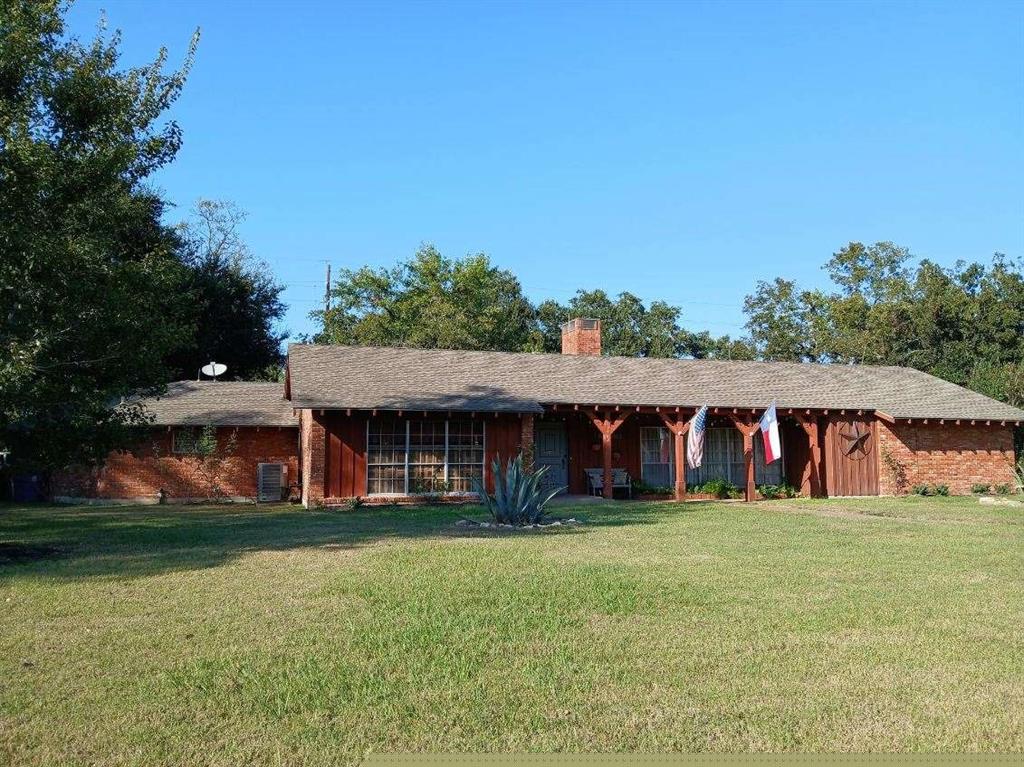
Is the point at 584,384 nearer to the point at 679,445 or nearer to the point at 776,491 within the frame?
the point at 679,445

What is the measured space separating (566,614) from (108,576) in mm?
4937

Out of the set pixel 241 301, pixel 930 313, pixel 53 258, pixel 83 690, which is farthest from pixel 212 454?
pixel 930 313

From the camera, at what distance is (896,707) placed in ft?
15.8

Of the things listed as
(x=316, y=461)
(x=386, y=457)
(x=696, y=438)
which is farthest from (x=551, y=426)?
(x=316, y=461)

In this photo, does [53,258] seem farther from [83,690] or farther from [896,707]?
[896,707]

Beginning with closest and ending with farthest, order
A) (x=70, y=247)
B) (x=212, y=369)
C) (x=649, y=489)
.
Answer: (x=70, y=247), (x=649, y=489), (x=212, y=369)

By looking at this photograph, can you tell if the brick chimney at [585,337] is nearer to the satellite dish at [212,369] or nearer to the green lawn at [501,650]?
the satellite dish at [212,369]

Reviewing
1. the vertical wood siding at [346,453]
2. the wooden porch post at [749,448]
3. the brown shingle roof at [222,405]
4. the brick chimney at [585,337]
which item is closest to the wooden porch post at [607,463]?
the wooden porch post at [749,448]

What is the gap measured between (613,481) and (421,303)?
2572cm

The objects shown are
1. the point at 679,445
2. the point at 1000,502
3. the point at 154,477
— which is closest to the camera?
the point at 1000,502

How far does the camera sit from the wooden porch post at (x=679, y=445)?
22.8 meters

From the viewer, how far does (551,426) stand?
941 inches

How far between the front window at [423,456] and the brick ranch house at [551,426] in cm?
3

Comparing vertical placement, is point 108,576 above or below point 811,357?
below
